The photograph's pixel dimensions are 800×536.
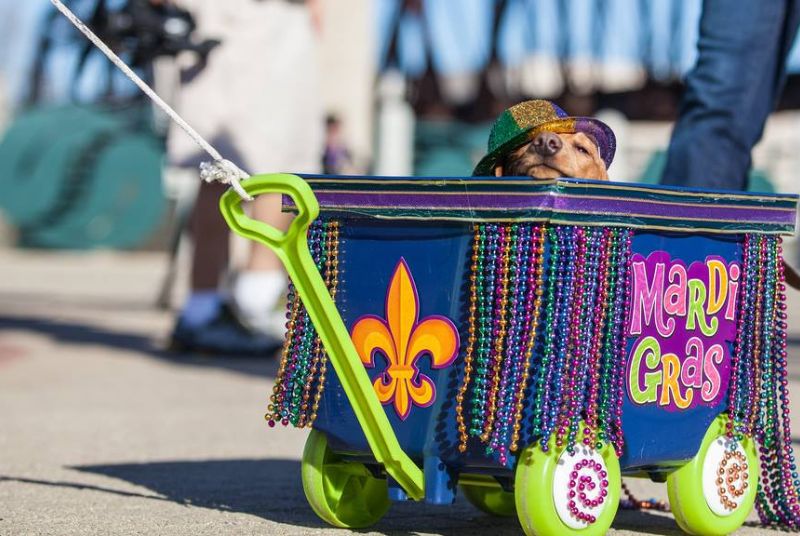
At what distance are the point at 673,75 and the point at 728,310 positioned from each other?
31.0 ft

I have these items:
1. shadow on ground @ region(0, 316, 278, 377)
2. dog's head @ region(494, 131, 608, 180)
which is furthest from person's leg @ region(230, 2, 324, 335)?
dog's head @ region(494, 131, 608, 180)

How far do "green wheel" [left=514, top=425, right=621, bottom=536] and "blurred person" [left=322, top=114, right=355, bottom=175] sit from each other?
24.4ft

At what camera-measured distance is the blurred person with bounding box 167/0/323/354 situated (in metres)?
6.15

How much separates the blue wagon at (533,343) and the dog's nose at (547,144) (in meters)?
0.18

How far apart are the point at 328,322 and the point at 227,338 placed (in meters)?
3.90

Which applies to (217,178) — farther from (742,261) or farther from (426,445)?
(742,261)

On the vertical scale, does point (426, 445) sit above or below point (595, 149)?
below

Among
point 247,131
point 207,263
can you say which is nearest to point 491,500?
point 247,131

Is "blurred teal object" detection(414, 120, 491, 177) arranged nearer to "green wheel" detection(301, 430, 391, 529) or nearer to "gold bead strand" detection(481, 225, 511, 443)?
"green wheel" detection(301, 430, 391, 529)

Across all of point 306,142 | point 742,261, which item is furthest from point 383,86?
point 742,261

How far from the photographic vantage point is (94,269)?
19.1 m

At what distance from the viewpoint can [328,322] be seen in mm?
2539

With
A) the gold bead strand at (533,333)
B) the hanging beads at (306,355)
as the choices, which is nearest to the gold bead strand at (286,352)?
the hanging beads at (306,355)

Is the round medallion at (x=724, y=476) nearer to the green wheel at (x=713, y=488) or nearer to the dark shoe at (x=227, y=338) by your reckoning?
the green wheel at (x=713, y=488)
